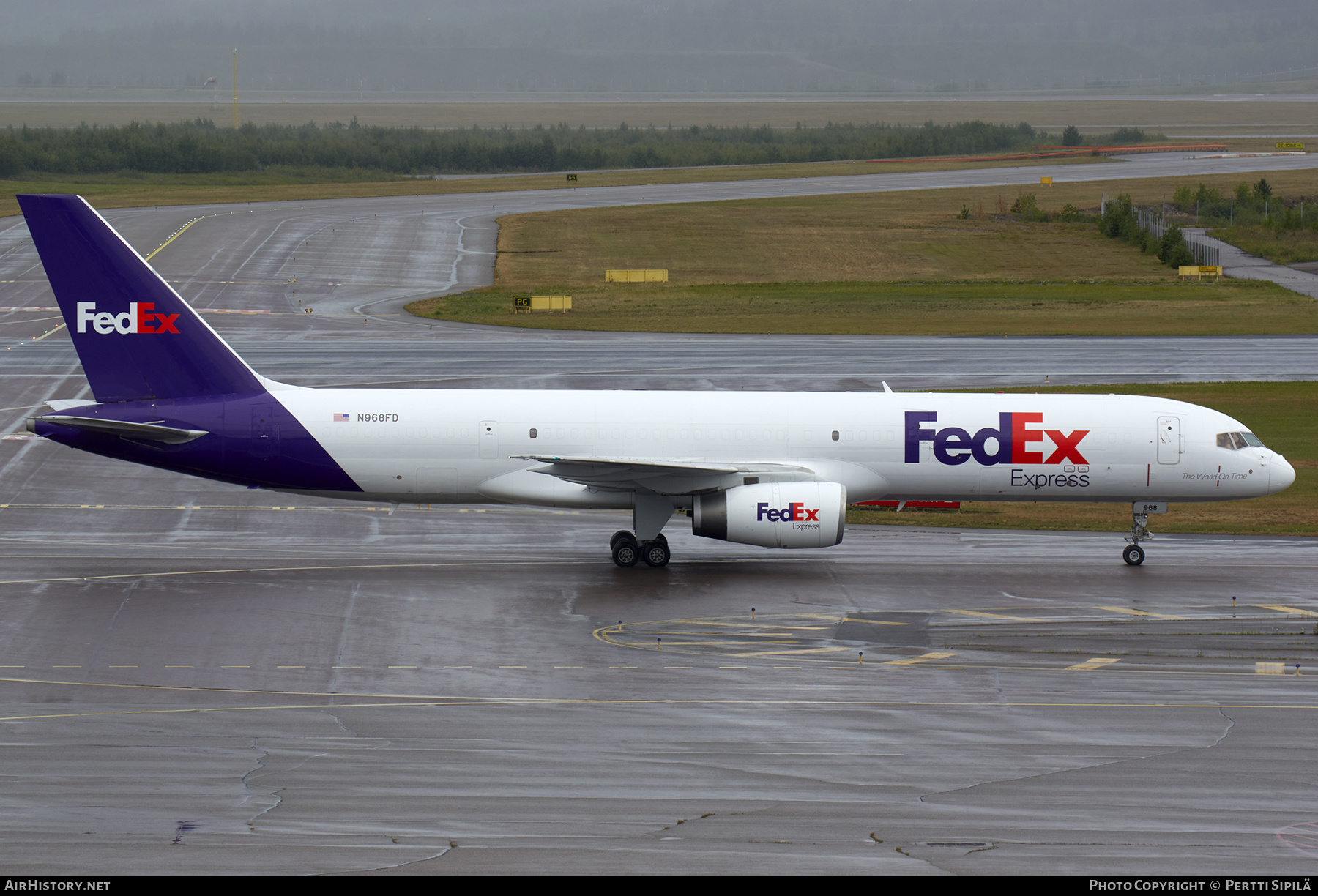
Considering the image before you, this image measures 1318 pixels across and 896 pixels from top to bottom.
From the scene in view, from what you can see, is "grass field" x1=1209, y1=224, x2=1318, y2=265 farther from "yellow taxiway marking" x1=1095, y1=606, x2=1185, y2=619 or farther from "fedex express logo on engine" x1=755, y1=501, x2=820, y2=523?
Answer: "fedex express logo on engine" x1=755, y1=501, x2=820, y2=523

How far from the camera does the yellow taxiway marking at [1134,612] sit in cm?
3008

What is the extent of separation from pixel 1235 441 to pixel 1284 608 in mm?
6054

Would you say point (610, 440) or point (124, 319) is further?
point (610, 440)

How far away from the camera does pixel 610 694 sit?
2445 centimetres

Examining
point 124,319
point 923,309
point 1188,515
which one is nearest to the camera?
point 124,319

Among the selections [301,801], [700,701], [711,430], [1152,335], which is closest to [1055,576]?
[711,430]

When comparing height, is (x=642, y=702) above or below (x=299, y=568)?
above

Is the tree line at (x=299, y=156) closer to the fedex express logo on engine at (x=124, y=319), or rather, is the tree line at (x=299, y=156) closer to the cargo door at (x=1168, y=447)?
the fedex express logo on engine at (x=124, y=319)

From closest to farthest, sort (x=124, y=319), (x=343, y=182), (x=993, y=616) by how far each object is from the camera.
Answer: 1. (x=993, y=616)
2. (x=124, y=319)
3. (x=343, y=182)

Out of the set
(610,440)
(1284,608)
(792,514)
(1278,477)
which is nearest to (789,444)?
(792,514)

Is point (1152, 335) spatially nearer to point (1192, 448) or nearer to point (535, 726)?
point (1192, 448)

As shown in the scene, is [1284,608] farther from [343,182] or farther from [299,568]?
[343,182]

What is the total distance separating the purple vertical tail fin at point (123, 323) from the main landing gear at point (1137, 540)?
22794 mm

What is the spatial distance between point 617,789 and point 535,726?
122 inches
